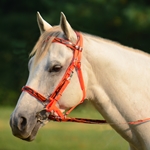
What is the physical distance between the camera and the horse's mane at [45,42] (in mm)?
4125

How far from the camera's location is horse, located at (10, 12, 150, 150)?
13.3ft

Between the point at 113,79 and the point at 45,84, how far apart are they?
596 millimetres

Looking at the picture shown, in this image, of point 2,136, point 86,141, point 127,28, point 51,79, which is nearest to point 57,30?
point 51,79

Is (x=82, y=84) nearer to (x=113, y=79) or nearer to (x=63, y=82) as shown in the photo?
(x=63, y=82)

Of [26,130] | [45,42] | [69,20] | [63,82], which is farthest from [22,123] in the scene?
[69,20]

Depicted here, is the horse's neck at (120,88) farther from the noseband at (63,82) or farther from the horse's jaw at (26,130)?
the horse's jaw at (26,130)

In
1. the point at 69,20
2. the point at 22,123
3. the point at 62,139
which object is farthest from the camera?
the point at 69,20

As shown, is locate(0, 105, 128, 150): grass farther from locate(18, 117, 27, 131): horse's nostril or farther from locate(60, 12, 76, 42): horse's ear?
locate(18, 117, 27, 131): horse's nostril

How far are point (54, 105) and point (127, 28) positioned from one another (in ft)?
44.9

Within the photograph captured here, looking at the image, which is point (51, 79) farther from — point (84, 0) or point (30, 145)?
point (84, 0)

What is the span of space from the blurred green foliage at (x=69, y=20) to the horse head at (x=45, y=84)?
11.4m

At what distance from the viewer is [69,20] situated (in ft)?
59.7

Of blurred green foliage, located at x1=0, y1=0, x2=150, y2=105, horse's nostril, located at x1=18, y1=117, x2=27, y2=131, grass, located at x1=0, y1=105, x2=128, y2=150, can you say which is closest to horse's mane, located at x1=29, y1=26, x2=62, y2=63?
horse's nostril, located at x1=18, y1=117, x2=27, y2=131

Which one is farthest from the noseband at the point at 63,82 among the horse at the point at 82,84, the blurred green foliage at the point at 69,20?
the blurred green foliage at the point at 69,20
